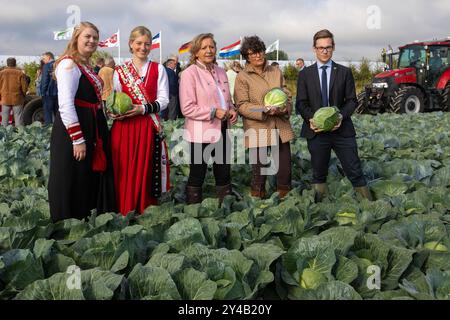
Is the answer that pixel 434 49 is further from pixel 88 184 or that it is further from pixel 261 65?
pixel 88 184

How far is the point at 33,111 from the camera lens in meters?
12.3

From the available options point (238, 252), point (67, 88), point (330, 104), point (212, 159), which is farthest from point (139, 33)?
point (238, 252)

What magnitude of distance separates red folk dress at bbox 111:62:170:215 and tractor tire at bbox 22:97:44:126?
30.6ft

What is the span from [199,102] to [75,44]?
1.07 metres

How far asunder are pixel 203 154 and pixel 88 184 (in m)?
0.95

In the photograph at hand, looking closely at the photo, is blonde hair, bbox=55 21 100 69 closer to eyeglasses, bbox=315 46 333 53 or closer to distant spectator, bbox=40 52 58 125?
eyeglasses, bbox=315 46 333 53

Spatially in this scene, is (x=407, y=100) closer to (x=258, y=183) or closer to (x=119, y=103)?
(x=258, y=183)

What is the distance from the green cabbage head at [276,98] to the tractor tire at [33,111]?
9.48 metres

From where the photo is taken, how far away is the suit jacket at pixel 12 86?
1020 cm

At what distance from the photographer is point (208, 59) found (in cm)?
386

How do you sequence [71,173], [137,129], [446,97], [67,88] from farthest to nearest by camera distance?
[446,97]
[137,129]
[71,173]
[67,88]

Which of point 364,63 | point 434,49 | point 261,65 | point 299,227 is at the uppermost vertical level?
point 364,63
